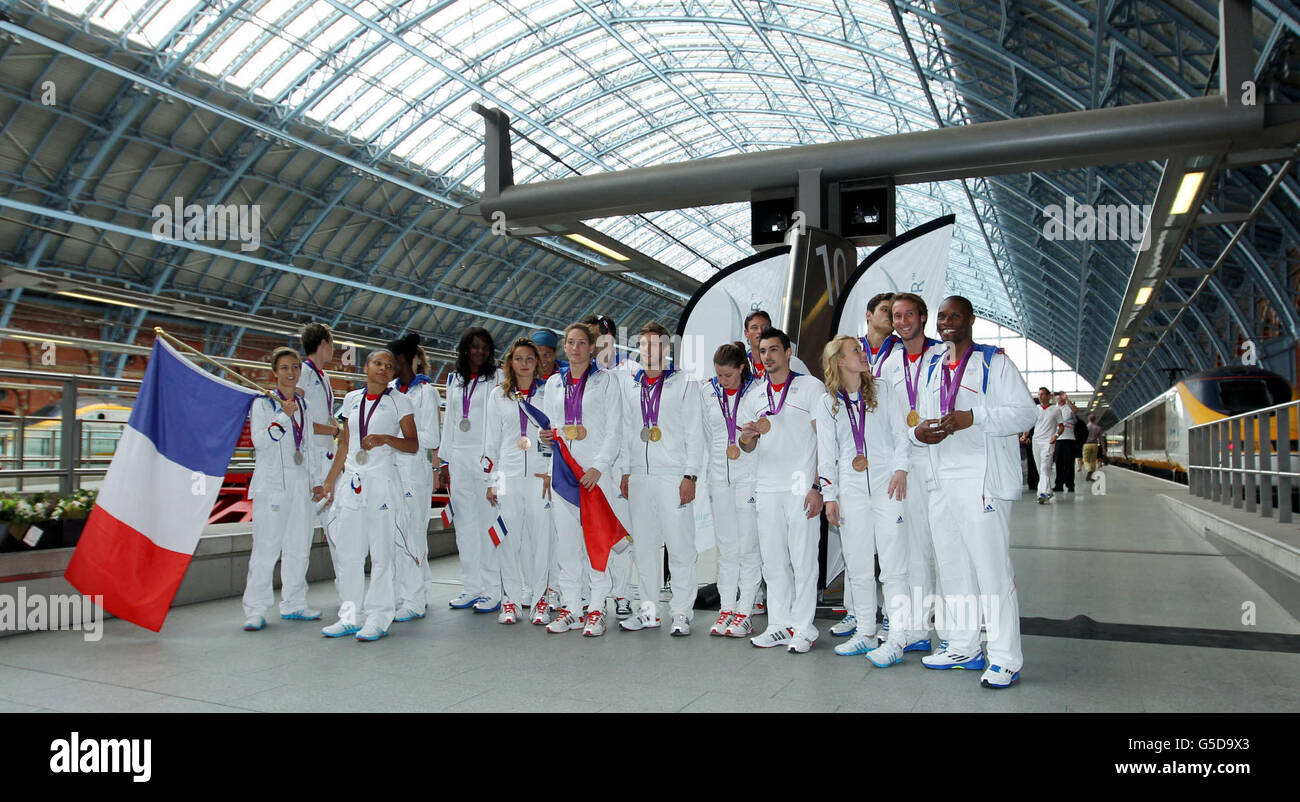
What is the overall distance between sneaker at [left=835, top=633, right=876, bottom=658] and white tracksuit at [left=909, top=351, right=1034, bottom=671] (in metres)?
0.53

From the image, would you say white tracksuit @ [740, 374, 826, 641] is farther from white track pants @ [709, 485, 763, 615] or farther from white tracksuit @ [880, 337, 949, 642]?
white tracksuit @ [880, 337, 949, 642]

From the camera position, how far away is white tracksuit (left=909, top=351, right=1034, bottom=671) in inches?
180

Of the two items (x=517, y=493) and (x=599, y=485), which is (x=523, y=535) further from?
(x=599, y=485)

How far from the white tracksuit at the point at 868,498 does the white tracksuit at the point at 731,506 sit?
606 mm

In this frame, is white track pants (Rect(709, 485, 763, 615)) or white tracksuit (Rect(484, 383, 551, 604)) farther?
white tracksuit (Rect(484, 383, 551, 604))

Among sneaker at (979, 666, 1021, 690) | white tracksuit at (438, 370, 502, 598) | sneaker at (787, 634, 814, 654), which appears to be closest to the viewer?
sneaker at (979, 666, 1021, 690)

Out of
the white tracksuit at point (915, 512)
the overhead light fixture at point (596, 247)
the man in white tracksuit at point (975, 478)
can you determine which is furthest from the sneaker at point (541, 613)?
the overhead light fixture at point (596, 247)

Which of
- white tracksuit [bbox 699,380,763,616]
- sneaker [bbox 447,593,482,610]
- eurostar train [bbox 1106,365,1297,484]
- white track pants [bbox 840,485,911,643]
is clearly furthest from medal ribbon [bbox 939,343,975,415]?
eurostar train [bbox 1106,365,1297,484]

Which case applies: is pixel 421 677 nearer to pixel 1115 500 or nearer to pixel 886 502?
pixel 886 502

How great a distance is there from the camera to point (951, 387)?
16.1 ft

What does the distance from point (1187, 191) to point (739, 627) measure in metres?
5.26

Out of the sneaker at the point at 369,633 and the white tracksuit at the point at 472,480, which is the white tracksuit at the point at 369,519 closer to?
the sneaker at the point at 369,633
